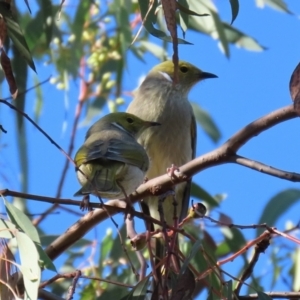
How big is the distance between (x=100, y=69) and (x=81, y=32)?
673 mm

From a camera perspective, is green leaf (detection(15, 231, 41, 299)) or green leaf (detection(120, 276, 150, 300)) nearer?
green leaf (detection(15, 231, 41, 299))

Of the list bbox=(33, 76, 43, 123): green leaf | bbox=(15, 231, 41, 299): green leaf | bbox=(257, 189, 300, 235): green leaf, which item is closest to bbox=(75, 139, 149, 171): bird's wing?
bbox=(15, 231, 41, 299): green leaf

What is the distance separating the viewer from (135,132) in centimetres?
348

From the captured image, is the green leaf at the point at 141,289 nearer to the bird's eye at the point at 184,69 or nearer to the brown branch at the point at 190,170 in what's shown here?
the brown branch at the point at 190,170

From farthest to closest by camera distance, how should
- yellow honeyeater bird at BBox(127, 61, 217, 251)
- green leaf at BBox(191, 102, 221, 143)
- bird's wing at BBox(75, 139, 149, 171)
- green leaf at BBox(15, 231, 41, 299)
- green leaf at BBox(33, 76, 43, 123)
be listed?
green leaf at BBox(191, 102, 221, 143)
green leaf at BBox(33, 76, 43, 123)
yellow honeyeater bird at BBox(127, 61, 217, 251)
bird's wing at BBox(75, 139, 149, 171)
green leaf at BBox(15, 231, 41, 299)

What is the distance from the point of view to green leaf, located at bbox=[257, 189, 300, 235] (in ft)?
11.0

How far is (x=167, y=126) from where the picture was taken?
14.6ft

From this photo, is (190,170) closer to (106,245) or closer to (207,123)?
(106,245)

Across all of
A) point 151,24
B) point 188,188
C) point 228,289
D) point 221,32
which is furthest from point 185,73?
point 228,289

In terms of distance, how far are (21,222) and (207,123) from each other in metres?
3.27

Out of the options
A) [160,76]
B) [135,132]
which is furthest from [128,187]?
[160,76]

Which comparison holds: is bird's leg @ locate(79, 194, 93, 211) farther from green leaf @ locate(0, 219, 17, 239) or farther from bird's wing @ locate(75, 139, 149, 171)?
bird's wing @ locate(75, 139, 149, 171)

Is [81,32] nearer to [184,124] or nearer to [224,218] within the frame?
[184,124]

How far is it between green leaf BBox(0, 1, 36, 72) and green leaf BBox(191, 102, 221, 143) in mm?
2874
